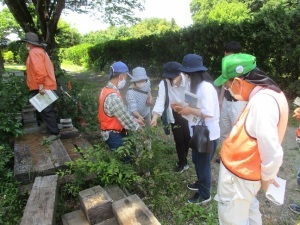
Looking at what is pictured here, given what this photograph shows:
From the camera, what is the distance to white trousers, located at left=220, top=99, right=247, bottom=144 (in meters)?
3.61

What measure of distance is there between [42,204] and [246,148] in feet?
5.83

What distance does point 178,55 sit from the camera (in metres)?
11.3

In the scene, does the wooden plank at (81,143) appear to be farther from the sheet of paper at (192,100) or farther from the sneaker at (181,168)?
the sheet of paper at (192,100)

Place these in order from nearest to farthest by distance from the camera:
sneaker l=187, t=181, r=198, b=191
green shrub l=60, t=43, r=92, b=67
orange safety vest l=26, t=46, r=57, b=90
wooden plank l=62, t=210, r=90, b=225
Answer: wooden plank l=62, t=210, r=90, b=225 < sneaker l=187, t=181, r=198, b=191 < orange safety vest l=26, t=46, r=57, b=90 < green shrub l=60, t=43, r=92, b=67

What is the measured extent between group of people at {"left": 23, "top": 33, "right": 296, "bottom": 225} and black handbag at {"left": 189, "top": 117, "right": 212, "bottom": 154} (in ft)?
0.37

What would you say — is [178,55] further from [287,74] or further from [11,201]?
[11,201]

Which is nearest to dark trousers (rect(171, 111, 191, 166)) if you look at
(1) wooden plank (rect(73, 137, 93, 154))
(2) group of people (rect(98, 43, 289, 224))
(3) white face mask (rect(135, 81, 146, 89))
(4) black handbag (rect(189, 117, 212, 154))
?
(3) white face mask (rect(135, 81, 146, 89))

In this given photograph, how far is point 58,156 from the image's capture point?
3.42 metres

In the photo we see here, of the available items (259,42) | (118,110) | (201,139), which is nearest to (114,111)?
(118,110)

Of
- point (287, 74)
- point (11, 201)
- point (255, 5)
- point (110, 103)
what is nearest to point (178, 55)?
point (287, 74)

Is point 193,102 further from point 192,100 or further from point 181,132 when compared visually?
point 181,132

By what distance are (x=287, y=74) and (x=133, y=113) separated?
5539 mm

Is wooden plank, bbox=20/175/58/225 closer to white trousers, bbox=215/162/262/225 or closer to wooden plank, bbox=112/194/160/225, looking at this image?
wooden plank, bbox=112/194/160/225

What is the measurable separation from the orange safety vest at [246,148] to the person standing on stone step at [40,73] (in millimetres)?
2982
